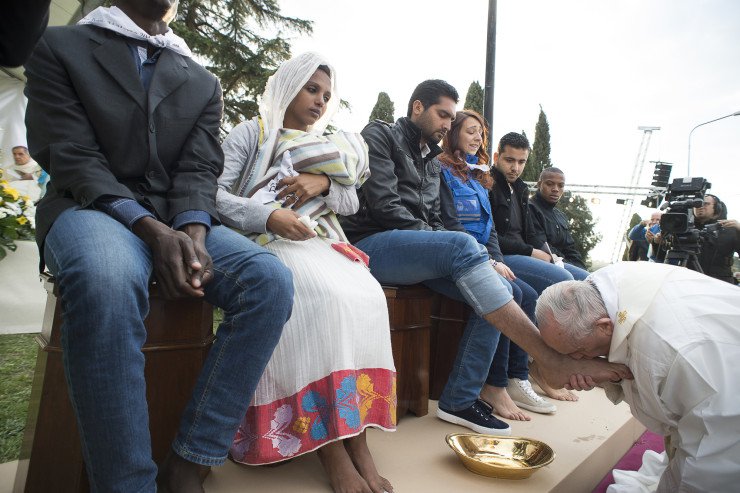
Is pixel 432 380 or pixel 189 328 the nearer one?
pixel 189 328

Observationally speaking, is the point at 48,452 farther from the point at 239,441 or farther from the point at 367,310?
the point at 367,310

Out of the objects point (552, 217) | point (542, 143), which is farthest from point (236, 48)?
point (542, 143)

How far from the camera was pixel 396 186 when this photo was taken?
9.27 ft

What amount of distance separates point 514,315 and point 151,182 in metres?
1.49

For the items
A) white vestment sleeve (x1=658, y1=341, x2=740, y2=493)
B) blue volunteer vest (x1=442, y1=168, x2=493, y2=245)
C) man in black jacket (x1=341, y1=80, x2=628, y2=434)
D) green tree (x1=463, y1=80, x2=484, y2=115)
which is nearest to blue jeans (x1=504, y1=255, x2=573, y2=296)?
blue volunteer vest (x1=442, y1=168, x2=493, y2=245)

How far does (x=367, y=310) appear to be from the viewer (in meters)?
1.90

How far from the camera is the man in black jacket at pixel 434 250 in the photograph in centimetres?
221

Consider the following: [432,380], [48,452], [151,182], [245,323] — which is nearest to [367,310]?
[245,323]

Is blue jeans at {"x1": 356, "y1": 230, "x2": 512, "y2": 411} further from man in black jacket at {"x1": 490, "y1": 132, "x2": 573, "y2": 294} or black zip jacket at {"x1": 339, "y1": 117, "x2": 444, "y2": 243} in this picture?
man in black jacket at {"x1": 490, "y1": 132, "x2": 573, "y2": 294}

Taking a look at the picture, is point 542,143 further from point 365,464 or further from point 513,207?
point 365,464

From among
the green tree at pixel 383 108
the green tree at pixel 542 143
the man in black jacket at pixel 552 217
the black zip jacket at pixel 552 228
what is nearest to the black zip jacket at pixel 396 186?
the black zip jacket at pixel 552 228

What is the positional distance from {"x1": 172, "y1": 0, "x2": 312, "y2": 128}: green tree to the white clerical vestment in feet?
28.2

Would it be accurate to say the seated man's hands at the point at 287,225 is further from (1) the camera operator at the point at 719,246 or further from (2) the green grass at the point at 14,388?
(1) the camera operator at the point at 719,246

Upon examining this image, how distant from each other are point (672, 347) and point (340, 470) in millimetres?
1089
